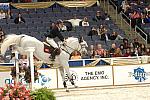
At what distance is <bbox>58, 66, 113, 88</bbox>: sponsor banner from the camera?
69.5 ft

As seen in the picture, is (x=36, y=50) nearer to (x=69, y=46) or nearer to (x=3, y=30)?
(x=69, y=46)

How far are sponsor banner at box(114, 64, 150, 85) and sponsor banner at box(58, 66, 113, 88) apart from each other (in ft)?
0.99

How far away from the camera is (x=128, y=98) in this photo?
15.8 m

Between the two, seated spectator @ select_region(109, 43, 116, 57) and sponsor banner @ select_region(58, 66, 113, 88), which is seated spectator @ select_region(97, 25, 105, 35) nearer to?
seated spectator @ select_region(109, 43, 116, 57)

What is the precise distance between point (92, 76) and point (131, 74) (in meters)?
1.63

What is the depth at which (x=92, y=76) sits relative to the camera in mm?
21344

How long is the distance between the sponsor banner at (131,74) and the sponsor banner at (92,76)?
303 millimetres

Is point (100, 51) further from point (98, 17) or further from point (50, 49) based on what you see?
point (98, 17)

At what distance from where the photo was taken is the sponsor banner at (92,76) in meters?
21.2

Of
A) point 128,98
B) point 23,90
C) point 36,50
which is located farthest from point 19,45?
point 23,90

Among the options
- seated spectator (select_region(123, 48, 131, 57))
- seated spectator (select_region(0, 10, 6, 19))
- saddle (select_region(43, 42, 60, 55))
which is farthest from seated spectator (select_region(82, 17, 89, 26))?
saddle (select_region(43, 42, 60, 55))

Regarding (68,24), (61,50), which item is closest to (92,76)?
(61,50)

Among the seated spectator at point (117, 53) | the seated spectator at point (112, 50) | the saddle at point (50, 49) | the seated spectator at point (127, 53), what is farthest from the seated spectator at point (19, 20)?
the saddle at point (50, 49)

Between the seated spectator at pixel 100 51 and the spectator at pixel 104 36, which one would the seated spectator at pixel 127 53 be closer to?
the seated spectator at pixel 100 51
